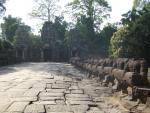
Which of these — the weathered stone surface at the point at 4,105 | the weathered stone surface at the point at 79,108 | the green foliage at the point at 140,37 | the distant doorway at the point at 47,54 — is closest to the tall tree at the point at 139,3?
the green foliage at the point at 140,37

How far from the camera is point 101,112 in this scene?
787 cm

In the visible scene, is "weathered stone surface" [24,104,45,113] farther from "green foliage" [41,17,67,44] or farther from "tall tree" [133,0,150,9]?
"green foliage" [41,17,67,44]

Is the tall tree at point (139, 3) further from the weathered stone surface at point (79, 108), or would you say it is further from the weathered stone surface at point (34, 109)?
the weathered stone surface at point (34, 109)

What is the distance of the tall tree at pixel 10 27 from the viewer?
3228 inches

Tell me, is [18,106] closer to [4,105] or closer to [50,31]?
[4,105]

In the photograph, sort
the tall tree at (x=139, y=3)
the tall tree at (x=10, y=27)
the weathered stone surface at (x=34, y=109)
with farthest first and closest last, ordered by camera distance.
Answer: the tall tree at (x=10, y=27) → the tall tree at (x=139, y=3) → the weathered stone surface at (x=34, y=109)

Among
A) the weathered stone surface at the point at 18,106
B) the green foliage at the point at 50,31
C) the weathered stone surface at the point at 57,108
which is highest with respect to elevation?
the green foliage at the point at 50,31

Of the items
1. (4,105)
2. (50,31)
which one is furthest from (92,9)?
(4,105)

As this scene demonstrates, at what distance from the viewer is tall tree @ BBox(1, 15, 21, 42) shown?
269 ft

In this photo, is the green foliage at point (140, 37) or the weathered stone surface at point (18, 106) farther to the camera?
the green foliage at point (140, 37)

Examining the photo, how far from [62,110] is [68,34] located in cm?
5507

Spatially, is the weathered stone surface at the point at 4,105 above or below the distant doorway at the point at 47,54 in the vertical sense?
below

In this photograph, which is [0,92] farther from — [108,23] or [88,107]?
[108,23]

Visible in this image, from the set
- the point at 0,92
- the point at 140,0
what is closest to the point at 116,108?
the point at 0,92
